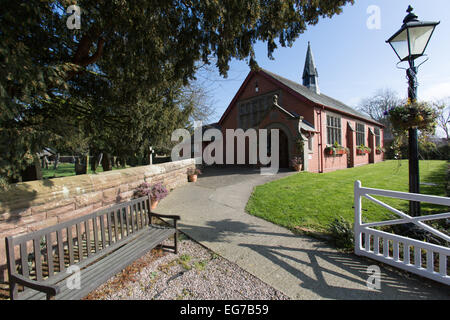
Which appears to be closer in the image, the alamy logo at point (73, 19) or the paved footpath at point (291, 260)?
the paved footpath at point (291, 260)

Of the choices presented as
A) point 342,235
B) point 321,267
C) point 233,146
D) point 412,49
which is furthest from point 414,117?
point 233,146

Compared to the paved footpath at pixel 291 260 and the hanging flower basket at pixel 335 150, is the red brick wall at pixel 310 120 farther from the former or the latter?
the paved footpath at pixel 291 260

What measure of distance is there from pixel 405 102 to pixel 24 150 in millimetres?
6296

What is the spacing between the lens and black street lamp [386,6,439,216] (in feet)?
11.7

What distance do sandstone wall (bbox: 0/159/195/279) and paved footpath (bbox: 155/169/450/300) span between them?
64.2 inches

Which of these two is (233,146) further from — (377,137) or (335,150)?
(377,137)

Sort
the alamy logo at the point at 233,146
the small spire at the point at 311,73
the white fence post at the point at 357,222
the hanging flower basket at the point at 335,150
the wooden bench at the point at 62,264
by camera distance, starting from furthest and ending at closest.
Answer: the small spire at the point at 311,73
the hanging flower basket at the point at 335,150
the alamy logo at the point at 233,146
the white fence post at the point at 357,222
the wooden bench at the point at 62,264

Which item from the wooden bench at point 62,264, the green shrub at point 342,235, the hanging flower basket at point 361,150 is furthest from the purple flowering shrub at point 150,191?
the hanging flower basket at point 361,150

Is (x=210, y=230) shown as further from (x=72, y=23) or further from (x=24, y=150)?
(x=72, y=23)

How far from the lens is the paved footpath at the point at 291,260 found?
2574 millimetres

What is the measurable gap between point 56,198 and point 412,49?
7116 millimetres

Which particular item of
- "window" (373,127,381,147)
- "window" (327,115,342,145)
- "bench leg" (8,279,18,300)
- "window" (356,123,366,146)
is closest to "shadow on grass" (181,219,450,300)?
"bench leg" (8,279,18,300)

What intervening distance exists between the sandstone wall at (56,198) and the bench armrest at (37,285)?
4.29 feet
